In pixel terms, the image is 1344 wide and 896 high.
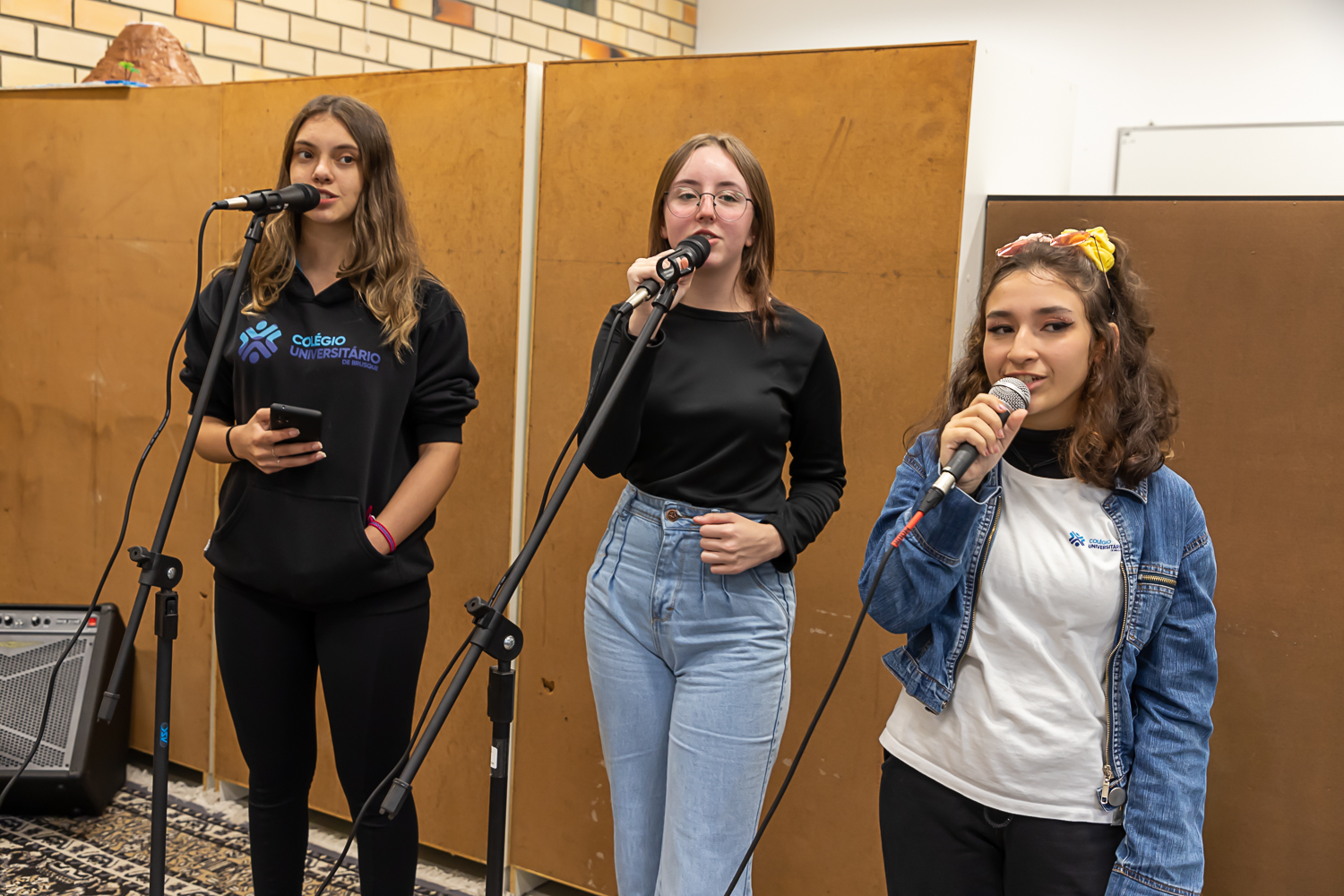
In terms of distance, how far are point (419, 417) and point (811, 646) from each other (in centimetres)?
92

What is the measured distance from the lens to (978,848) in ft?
4.19

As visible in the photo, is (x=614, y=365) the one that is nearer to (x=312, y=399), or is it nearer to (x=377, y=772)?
(x=312, y=399)

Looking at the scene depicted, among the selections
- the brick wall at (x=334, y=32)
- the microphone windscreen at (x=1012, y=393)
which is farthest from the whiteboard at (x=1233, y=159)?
the microphone windscreen at (x=1012, y=393)

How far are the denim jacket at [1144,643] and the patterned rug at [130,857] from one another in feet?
5.70

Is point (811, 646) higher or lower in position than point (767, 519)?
lower

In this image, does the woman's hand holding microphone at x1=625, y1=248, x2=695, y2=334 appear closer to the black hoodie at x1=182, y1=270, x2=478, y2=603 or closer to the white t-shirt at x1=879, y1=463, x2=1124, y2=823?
the white t-shirt at x1=879, y1=463, x2=1124, y2=823

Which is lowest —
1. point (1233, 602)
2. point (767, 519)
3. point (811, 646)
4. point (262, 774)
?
point (262, 774)

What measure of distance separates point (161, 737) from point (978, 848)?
1134 mm

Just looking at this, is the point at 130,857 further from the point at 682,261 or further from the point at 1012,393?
the point at 1012,393

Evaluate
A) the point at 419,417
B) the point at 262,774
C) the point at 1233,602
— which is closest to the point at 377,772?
the point at 262,774

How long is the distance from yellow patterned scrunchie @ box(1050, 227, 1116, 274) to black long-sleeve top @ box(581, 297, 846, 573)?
447 mm

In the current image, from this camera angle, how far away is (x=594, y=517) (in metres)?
2.39

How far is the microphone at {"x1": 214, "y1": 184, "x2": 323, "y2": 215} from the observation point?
1.58m

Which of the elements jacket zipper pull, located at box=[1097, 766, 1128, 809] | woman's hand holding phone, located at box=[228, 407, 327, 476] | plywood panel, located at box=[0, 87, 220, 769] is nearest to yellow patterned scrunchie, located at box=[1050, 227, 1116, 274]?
jacket zipper pull, located at box=[1097, 766, 1128, 809]
